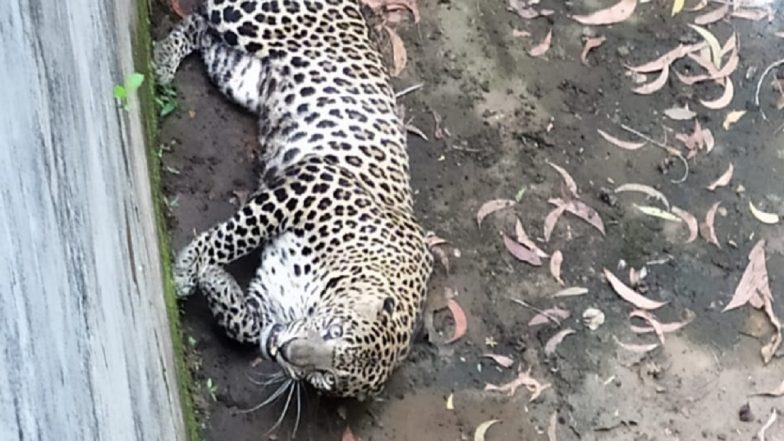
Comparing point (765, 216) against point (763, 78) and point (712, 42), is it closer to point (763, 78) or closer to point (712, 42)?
point (763, 78)

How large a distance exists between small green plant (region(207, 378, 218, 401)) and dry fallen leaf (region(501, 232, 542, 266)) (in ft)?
5.19

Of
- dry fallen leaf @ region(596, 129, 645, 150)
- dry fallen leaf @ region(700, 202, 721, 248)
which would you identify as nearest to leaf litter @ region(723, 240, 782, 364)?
dry fallen leaf @ region(700, 202, 721, 248)

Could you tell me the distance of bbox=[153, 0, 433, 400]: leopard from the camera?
455 cm

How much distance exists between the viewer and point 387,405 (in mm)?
5023

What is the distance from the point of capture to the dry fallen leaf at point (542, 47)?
6234 millimetres

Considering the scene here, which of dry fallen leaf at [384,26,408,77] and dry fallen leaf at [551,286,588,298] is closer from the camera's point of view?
dry fallen leaf at [551,286,588,298]

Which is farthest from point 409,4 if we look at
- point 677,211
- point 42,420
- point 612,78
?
point 42,420

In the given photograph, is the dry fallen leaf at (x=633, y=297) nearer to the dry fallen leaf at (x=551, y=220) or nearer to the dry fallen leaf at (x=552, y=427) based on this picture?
the dry fallen leaf at (x=551, y=220)

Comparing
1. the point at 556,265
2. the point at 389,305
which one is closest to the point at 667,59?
the point at 556,265

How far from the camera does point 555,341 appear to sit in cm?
537

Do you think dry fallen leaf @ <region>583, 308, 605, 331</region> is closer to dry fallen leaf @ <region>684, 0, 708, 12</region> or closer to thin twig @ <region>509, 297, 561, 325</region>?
thin twig @ <region>509, 297, 561, 325</region>

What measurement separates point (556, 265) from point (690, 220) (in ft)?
2.55

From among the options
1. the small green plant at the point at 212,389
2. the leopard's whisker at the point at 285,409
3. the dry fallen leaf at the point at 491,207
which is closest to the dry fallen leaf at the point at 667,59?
the dry fallen leaf at the point at 491,207

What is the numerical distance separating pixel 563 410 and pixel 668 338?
2.24 feet
